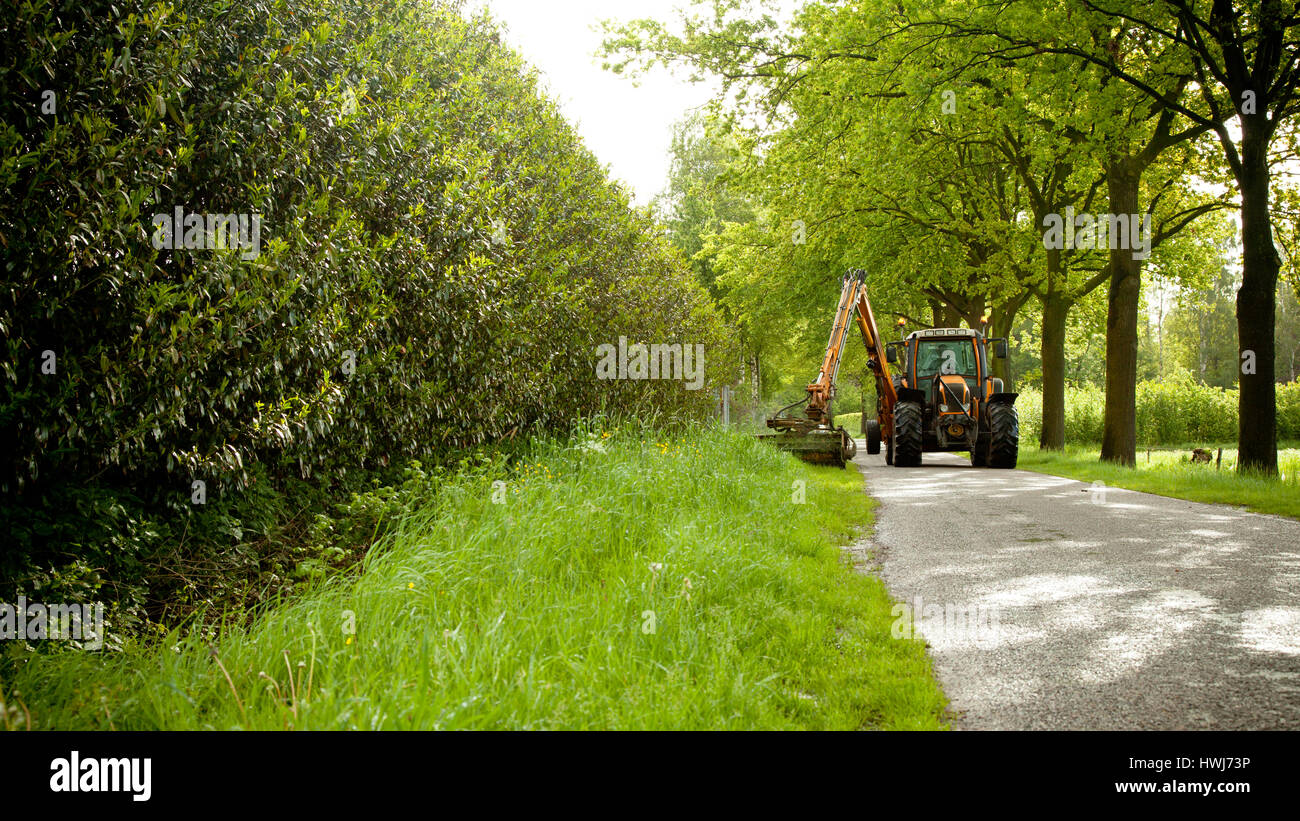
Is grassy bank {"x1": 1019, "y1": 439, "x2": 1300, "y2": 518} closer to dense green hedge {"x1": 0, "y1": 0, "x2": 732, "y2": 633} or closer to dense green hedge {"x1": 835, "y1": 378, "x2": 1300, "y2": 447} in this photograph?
dense green hedge {"x1": 0, "y1": 0, "x2": 732, "y2": 633}

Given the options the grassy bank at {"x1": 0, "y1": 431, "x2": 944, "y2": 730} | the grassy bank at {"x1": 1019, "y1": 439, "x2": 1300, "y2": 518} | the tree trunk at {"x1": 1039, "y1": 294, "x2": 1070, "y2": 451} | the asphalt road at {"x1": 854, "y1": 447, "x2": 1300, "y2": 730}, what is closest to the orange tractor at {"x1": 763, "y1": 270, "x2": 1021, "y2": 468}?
the grassy bank at {"x1": 1019, "y1": 439, "x2": 1300, "y2": 518}

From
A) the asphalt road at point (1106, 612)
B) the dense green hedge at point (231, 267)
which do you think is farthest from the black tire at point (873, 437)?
the dense green hedge at point (231, 267)

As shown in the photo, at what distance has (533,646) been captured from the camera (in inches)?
142

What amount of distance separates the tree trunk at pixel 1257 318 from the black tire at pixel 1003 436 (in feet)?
15.2

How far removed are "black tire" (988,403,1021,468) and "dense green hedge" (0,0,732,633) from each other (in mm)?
12363

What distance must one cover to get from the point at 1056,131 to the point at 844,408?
258 feet

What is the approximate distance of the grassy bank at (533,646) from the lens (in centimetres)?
303

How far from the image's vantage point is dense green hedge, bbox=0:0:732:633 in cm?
343

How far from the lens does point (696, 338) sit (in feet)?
52.5

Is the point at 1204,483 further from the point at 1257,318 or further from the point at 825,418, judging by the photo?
the point at 825,418

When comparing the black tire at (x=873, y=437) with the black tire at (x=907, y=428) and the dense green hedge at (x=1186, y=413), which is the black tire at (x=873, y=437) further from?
the dense green hedge at (x=1186, y=413)

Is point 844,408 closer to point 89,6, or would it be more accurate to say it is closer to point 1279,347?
point 1279,347
